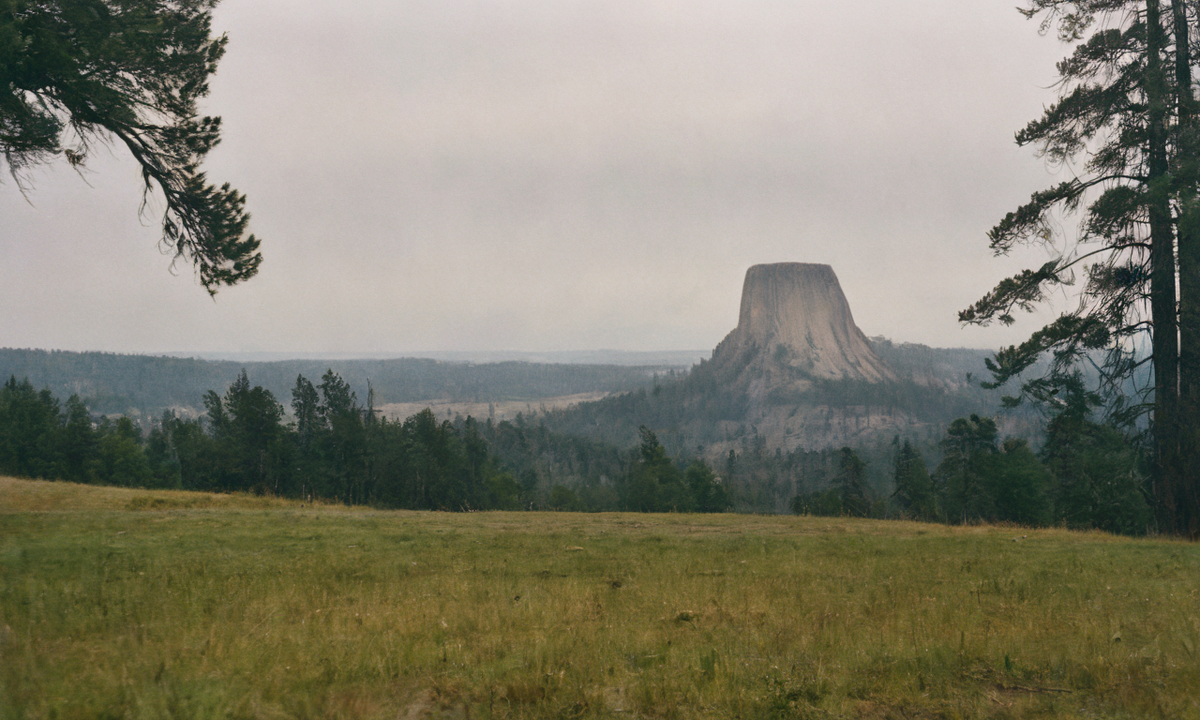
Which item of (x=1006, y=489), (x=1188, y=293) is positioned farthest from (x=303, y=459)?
(x=1188, y=293)

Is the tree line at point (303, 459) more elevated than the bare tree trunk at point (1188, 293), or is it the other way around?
the bare tree trunk at point (1188, 293)

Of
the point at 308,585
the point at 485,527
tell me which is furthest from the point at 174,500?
the point at 308,585

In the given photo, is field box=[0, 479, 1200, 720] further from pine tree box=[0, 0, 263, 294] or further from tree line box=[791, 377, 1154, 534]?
tree line box=[791, 377, 1154, 534]

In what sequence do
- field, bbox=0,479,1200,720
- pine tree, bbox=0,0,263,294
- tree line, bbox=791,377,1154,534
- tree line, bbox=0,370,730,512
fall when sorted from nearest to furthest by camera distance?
field, bbox=0,479,1200,720 → pine tree, bbox=0,0,263,294 → tree line, bbox=791,377,1154,534 → tree line, bbox=0,370,730,512

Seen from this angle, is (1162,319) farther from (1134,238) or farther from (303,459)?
(303,459)

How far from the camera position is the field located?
5.54 m

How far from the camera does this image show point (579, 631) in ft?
24.0

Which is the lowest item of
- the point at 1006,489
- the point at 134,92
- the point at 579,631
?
the point at 1006,489

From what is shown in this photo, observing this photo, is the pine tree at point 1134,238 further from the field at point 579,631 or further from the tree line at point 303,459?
the tree line at point 303,459

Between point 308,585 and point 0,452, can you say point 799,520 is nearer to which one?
point 308,585

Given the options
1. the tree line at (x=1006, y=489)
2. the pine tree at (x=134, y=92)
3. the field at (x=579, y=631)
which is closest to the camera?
the field at (x=579, y=631)

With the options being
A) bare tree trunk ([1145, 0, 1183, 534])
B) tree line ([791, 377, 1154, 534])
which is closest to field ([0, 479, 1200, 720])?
bare tree trunk ([1145, 0, 1183, 534])

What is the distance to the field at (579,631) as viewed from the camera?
5.54m

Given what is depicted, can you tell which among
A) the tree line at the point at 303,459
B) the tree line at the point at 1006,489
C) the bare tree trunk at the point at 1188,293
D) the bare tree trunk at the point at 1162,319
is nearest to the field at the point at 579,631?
the bare tree trunk at the point at 1188,293
